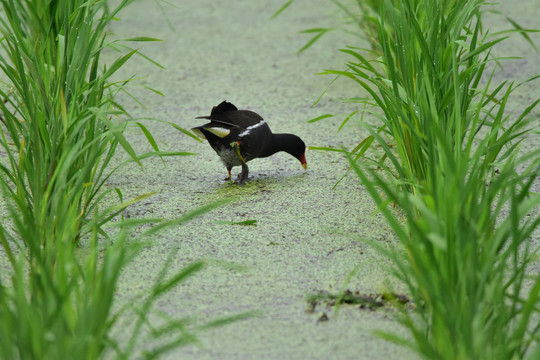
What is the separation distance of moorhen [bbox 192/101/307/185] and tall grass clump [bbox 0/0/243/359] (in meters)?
0.41

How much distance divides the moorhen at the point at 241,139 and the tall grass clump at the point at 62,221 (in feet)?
1.35

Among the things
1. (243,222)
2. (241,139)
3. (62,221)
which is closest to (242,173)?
(241,139)

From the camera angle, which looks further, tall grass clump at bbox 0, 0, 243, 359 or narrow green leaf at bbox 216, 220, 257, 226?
narrow green leaf at bbox 216, 220, 257, 226

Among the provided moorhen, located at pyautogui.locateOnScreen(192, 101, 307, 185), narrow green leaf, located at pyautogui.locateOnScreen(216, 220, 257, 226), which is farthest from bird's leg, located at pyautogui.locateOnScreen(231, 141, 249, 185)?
narrow green leaf, located at pyautogui.locateOnScreen(216, 220, 257, 226)

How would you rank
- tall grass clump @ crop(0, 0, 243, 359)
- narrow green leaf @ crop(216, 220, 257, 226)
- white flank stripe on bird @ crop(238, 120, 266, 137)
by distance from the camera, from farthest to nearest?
white flank stripe on bird @ crop(238, 120, 266, 137) < narrow green leaf @ crop(216, 220, 257, 226) < tall grass clump @ crop(0, 0, 243, 359)

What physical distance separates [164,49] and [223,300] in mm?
2386

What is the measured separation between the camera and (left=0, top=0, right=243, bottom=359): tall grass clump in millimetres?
1166

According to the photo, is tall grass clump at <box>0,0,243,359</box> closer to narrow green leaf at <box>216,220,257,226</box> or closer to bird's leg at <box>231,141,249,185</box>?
narrow green leaf at <box>216,220,257,226</box>

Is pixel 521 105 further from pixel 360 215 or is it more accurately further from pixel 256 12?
pixel 256 12

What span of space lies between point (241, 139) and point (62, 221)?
3.00 feet

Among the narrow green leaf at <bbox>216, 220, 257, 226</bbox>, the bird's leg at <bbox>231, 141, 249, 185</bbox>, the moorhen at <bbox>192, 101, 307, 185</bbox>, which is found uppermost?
the moorhen at <bbox>192, 101, 307, 185</bbox>

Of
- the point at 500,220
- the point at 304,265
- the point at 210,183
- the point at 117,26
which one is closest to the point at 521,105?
the point at 500,220

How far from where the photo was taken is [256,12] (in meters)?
4.43

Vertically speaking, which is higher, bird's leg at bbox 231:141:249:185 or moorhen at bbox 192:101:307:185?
moorhen at bbox 192:101:307:185
